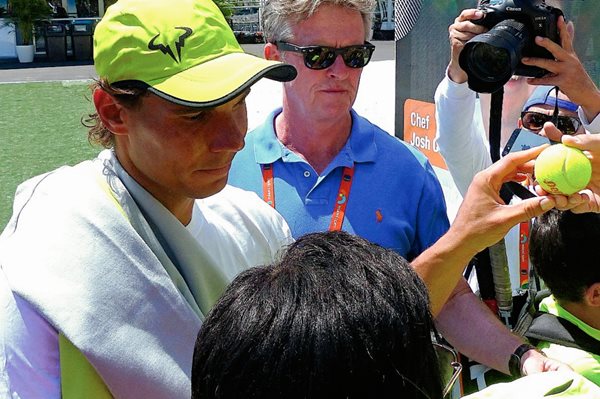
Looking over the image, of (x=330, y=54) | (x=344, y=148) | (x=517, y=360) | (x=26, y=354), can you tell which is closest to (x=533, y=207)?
(x=517, y=360)

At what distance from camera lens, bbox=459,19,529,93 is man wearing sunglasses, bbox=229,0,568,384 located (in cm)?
27

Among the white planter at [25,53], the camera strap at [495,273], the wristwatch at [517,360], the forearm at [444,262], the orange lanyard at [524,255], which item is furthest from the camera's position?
the white planter at [25,53]

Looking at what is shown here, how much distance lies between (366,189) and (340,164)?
0.11 meters

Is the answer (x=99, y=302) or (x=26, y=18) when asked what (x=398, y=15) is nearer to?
(x=99, y=302)

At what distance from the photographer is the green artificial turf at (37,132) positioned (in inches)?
325

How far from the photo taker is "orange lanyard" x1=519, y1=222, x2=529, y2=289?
2418 millimetres

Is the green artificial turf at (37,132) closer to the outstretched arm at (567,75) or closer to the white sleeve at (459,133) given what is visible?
the white sleeve at (459,133)

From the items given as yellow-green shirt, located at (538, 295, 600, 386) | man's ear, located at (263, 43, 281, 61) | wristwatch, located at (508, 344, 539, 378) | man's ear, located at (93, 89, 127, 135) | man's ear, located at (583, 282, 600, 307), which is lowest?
yellow-green shirt, located at (538, 295, 600, 386)

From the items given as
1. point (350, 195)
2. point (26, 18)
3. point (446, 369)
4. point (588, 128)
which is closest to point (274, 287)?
point (446, 369)

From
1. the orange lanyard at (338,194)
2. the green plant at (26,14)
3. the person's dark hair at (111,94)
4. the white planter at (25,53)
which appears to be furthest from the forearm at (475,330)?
the green plant at (26,14)

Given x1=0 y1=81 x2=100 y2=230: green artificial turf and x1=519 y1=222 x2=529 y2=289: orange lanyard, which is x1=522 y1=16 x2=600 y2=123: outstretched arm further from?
x1=0 y1=81 x2=100 y2=230: green artificial turf

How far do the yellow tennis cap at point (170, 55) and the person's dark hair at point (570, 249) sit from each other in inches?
41.4

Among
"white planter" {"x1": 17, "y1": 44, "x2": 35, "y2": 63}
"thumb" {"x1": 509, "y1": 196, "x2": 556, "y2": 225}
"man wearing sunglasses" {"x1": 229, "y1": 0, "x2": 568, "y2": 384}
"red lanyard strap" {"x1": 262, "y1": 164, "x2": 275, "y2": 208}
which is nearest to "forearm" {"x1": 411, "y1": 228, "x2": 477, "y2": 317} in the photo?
"thumb" {"x1": 509, "y1": 196, "x2": 556, "y2": 225}

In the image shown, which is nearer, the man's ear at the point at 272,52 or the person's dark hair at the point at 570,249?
the person's dark hair at the point at 570,249
